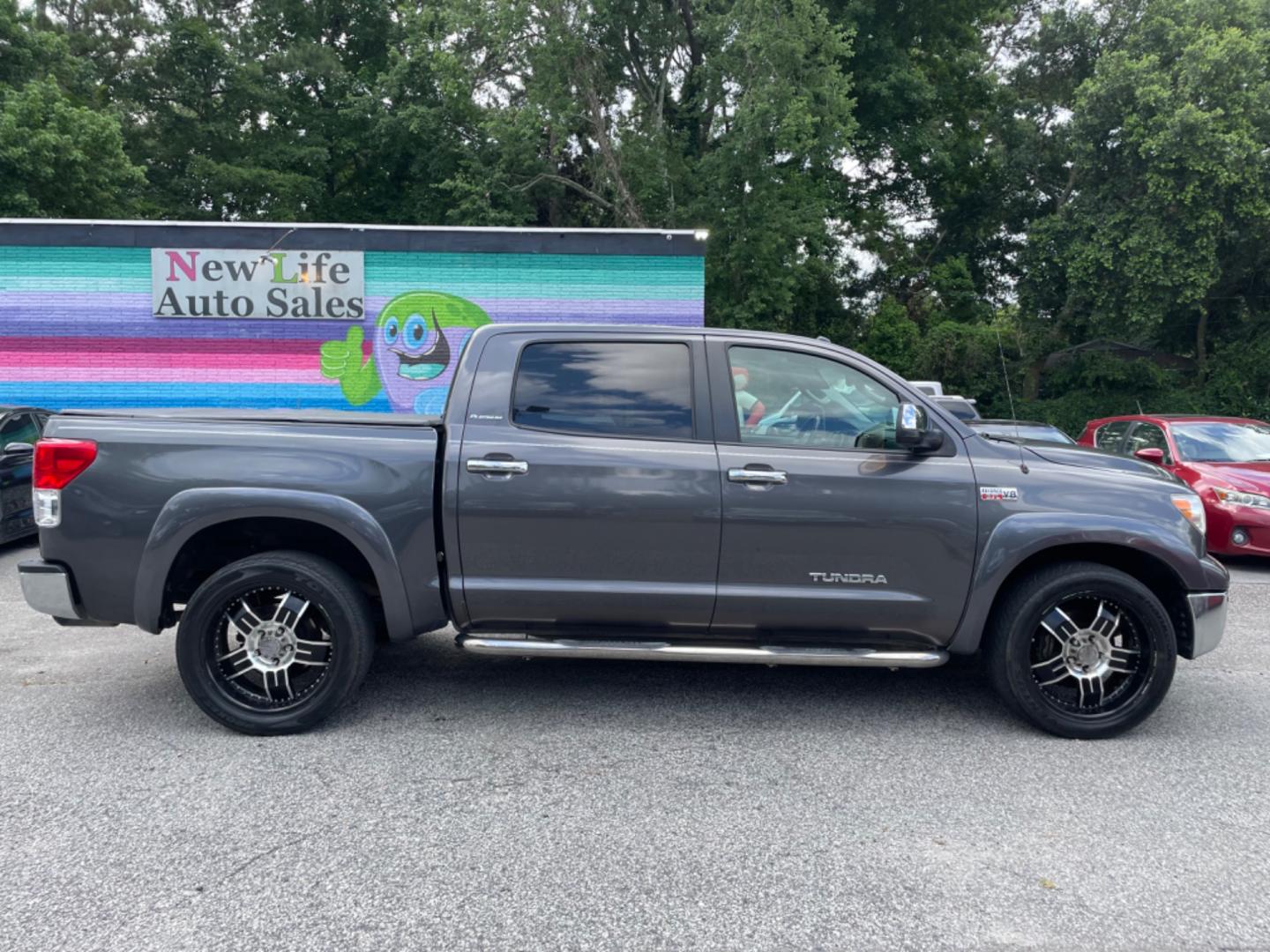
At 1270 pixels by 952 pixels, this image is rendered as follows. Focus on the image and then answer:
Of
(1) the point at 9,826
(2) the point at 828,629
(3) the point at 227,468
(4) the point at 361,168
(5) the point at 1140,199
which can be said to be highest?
(4) the point at 361,168

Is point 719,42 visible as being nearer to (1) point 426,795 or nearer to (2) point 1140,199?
(2) point 1140,199

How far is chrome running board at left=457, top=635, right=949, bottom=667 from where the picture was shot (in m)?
4.29

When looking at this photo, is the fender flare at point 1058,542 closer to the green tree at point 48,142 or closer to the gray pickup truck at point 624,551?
the gray pickup truck at point 624,551

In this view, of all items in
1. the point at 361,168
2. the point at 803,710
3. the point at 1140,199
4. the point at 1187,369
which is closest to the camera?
the point at 803,710

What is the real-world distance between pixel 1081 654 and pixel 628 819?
7.74ft

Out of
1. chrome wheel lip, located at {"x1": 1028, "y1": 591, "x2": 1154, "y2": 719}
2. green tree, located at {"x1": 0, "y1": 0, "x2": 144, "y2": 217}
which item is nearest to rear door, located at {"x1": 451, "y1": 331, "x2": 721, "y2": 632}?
chrome wheel lip, located at {"x1": 1028, "y1": 591, "x2": 1154, "y2": 719}

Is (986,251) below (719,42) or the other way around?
below

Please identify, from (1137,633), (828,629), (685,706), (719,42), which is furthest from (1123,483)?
(719,42)

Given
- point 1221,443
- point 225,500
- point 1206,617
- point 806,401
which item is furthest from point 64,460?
point 1221,443

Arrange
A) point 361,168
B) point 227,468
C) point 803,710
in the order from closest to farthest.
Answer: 1. point 227,468
2. point 803,710
3. point 361,168

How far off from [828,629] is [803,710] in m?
0.55

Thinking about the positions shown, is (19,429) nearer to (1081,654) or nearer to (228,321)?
(228,321)

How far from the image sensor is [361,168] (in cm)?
2798

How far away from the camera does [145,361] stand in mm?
14742
